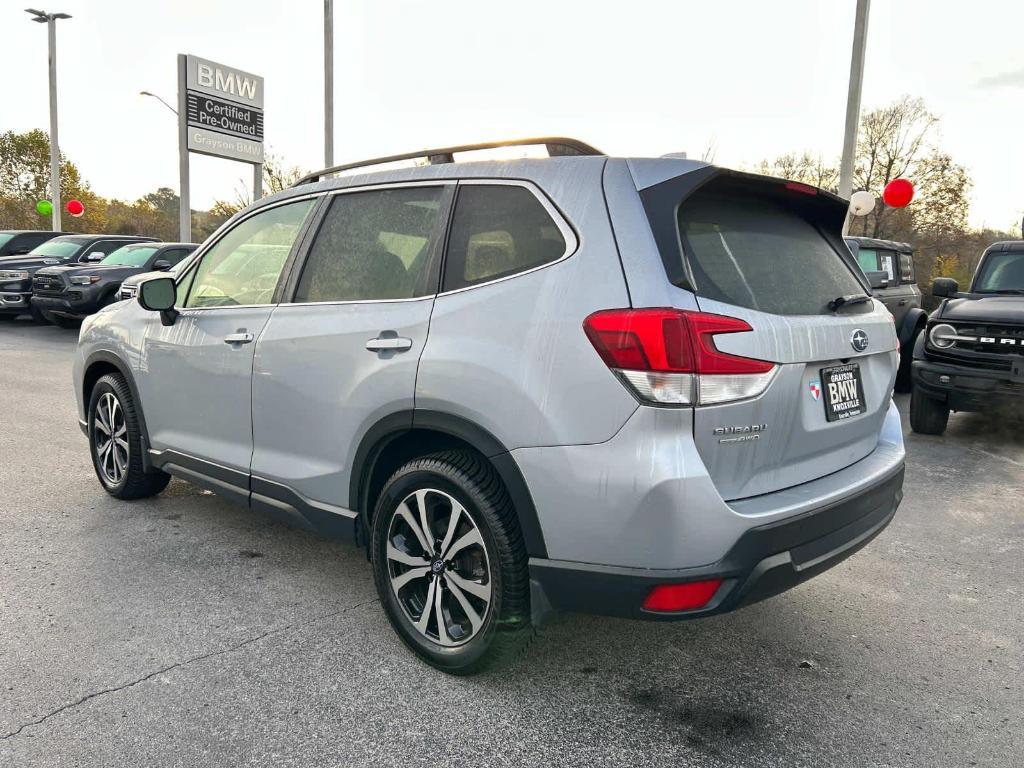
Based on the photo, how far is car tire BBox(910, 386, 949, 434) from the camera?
698 cm

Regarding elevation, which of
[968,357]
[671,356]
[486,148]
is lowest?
[968,357]

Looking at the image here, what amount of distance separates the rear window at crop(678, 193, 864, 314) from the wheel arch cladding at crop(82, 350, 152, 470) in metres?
3.21

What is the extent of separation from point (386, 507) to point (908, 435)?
5969 mm

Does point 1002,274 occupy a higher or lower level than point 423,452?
higher

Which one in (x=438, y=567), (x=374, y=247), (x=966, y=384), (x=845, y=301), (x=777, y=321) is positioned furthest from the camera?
(x=966, y=384)

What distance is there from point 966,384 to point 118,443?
6.40 m

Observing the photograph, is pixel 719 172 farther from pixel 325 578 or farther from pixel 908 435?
pixel 908 435

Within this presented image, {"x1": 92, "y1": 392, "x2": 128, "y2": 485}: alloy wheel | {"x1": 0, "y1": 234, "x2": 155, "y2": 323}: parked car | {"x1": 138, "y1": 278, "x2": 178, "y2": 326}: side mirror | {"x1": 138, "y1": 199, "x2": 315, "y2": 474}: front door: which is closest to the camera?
{"x1": 138, "y1": 199, "x2": 315, "y2": 474}: front door

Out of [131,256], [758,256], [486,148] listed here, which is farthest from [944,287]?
[131,256]

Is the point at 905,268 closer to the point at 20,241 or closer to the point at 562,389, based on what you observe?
the point at 562,389

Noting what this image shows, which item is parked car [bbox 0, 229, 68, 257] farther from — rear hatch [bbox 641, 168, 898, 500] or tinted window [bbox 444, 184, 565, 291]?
rear hatch [bbox 641, 168, 898, 500]

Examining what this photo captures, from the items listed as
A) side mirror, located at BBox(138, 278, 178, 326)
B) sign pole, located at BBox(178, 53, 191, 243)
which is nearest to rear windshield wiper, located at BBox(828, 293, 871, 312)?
side mirror, located at BBox(138, 278, 178, 326)

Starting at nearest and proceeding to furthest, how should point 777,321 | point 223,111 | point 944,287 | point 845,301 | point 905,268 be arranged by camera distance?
1. point 777,321
2. point 845,301
3. point 944,287
4. point 905,268
5. point 223,111

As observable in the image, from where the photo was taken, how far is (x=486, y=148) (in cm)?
287
